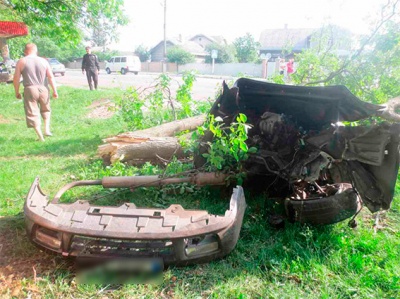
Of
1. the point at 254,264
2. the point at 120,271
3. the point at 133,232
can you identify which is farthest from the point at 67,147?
the point at 254,264

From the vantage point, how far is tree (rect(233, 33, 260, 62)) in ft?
164

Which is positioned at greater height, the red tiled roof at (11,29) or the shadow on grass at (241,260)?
the red tiled roof at (11,29)

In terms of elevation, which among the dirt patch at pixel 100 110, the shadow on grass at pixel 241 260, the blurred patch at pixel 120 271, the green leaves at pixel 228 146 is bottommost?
the dirt patch at pixel 100 110

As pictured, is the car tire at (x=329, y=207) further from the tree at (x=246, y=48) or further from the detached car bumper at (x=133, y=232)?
the tree at (x=246, y=48)

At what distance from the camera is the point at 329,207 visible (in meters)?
2.87

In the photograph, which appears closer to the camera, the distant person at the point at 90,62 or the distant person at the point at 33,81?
the distant person at the point at 33,81

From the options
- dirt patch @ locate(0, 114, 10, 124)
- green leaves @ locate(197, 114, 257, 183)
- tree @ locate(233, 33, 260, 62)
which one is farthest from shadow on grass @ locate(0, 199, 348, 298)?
tree @ locate(233, 33, 260, 62)

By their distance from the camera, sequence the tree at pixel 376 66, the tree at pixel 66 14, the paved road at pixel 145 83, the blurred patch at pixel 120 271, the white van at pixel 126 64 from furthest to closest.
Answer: the white van at pixel 126 64 → the paved road at pixel 145 83 → the tree at pixel 66 14 → the tree at pixel 376 66 → the blurred patch at pixel 120 271

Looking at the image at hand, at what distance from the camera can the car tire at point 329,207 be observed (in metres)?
2.87

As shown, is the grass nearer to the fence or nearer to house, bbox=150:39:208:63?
the fence

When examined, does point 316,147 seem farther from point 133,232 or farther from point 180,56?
point 180,56

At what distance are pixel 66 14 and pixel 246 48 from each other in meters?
43.7

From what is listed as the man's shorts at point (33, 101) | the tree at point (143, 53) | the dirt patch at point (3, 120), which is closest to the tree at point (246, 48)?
the tree at point (143, 53)

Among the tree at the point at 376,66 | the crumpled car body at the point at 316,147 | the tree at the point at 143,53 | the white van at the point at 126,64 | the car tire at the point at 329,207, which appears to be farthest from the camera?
the tree at the point at 143,53
